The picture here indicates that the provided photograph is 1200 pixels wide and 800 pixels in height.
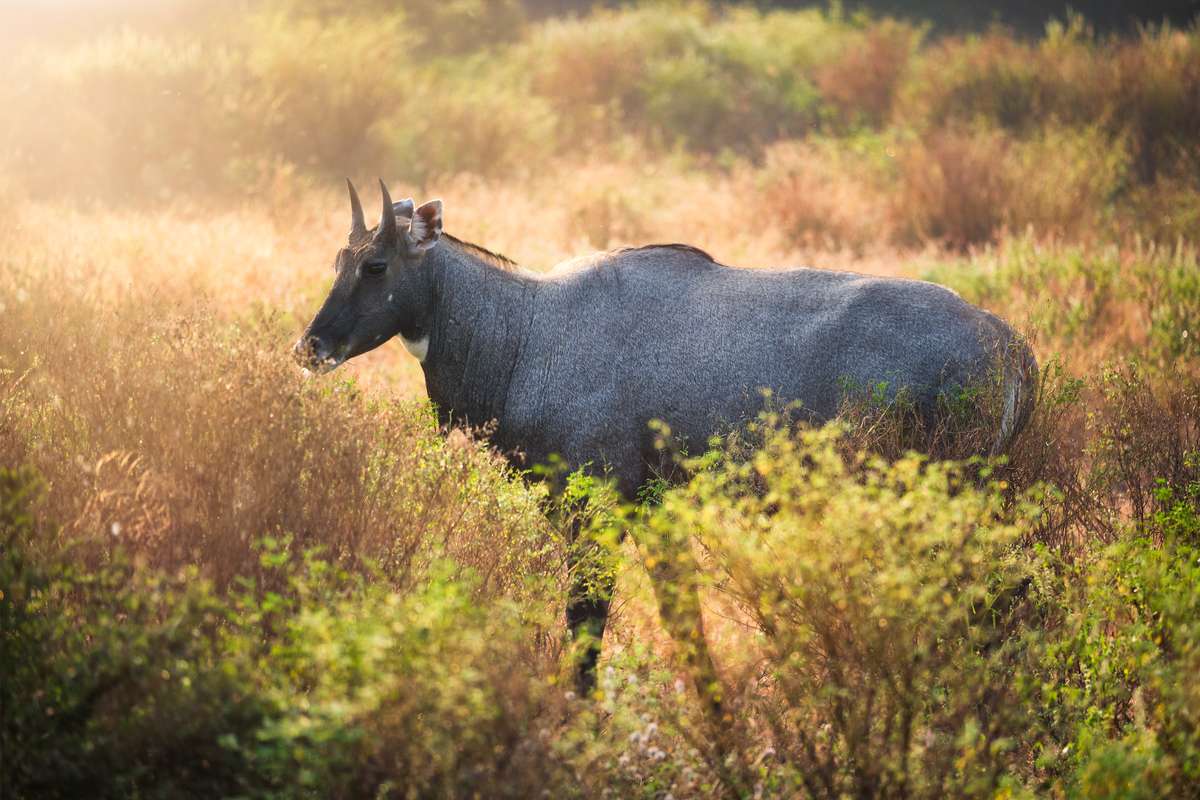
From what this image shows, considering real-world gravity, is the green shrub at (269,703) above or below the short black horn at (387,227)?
below

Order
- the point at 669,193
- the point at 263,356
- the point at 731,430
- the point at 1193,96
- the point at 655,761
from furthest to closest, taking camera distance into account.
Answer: the point at 1193,96 < the point at 669,193 < the point at 731,430 < the point at 263,356 < the point at 655,761

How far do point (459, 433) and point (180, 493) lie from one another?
69.1 inches

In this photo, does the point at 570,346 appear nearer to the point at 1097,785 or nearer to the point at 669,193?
the point at 1097,785

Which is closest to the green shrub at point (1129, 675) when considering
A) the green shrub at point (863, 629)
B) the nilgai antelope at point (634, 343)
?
the green shrub at point (863, 629)

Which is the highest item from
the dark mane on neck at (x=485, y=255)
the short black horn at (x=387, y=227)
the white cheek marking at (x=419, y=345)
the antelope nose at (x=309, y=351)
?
the short black horn at (x=387, y=227)

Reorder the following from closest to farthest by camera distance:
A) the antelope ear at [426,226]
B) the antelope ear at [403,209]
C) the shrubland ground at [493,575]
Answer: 1. the shrubland ground at [493,575]
2. the antelope ear at [426,226]
3. the antelope ear at [403,209]

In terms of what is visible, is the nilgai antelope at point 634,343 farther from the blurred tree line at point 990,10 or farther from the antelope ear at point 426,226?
the blurred tree line at point 990,10

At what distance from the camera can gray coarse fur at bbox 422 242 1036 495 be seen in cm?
561

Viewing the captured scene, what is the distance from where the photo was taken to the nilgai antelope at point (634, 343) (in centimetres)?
559

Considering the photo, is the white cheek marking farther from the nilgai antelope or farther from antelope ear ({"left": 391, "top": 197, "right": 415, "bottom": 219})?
antelope ear ({"left": 391, "top": 197, "right": 415, "bottom": 219})

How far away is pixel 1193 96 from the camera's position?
1719cm

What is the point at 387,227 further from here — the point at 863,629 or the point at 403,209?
the point at 863,629

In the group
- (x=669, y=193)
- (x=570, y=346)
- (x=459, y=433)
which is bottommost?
(x=669, y=193)

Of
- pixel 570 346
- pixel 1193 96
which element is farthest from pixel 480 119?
pixel 570 346
